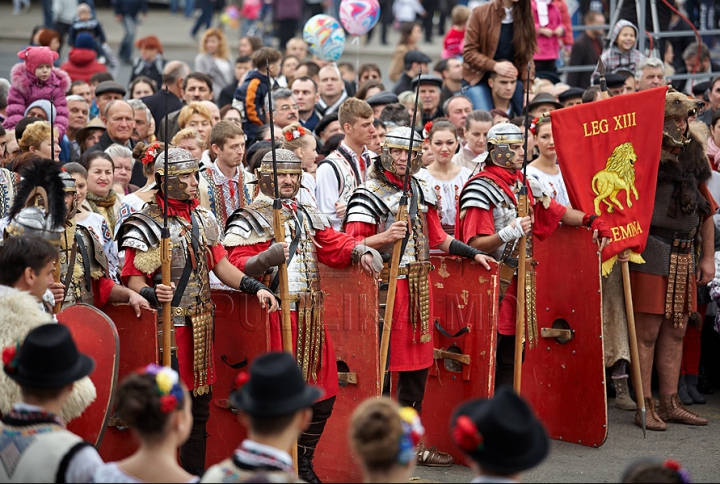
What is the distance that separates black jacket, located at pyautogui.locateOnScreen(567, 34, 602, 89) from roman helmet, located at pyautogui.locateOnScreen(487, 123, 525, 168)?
20.7 ft

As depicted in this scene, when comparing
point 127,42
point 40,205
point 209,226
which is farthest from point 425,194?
point 127,42

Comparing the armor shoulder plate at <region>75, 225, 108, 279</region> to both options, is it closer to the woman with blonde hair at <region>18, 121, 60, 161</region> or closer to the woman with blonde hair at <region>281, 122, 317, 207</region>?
the woman with blonde hair at <region>18, 121, 60, 161</region>

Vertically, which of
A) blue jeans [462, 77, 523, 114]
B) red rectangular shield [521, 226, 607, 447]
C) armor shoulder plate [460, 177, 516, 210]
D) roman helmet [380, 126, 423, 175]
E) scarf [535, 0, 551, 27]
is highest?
scarf [535, 0, 551, 27]

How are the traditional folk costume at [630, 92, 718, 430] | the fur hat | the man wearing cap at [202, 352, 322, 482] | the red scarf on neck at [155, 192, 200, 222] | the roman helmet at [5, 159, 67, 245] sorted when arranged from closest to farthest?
the man wearing cap at [202, 352, 322, 482], the roman helmet at [5, 159, 67, 245], the red scarf on neck at [155, 192, 200, 222], the traditional folk costume at [630, 92, 718, 430], the fur hat

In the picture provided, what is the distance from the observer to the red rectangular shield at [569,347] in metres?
7.11

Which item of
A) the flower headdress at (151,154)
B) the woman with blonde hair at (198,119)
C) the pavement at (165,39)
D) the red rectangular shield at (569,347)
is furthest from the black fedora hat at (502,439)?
the pavement at (165,39)

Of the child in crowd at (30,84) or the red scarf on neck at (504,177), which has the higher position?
the child in crowd at (30,84)

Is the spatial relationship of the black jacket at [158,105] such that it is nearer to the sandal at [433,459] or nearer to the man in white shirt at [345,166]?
the man in white shirt at [345,166]

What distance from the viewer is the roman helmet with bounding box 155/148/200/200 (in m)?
5.91

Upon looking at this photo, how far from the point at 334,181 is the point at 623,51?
4.74 meters

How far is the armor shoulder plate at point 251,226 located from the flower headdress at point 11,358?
81.4 inches

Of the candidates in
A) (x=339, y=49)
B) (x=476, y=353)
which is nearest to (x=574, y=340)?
(x=476, y=353)

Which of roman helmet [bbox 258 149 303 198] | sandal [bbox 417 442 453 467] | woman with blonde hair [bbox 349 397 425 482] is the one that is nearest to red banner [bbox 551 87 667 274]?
sandal [bbox 417 442 453 467]

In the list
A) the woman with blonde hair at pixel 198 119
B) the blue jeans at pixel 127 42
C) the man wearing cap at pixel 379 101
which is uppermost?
the blue jeans at pixel 127 42
